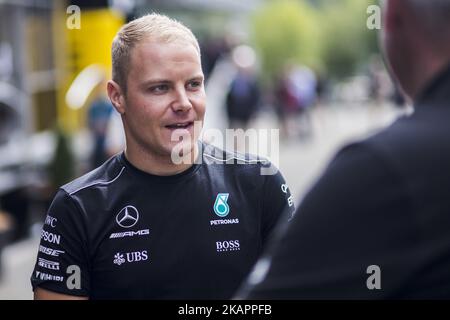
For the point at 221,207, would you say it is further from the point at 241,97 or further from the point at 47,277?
the point at 241,97

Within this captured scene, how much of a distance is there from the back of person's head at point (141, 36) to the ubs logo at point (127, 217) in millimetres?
384

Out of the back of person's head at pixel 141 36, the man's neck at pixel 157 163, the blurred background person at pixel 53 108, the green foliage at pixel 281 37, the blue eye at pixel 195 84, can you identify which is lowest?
the man's neck at pixel 157 163

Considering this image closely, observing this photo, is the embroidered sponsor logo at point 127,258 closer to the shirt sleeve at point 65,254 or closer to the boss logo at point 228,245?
the shirt sleeve at point 65,254

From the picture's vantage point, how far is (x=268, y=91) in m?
33.6

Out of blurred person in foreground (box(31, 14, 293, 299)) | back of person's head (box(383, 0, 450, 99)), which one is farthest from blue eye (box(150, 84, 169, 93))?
back of person's head (box(383, 0, 450, 99))

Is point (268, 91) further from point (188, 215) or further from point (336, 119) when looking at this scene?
point (188, 215)

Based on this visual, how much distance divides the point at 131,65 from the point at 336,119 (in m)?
28.6

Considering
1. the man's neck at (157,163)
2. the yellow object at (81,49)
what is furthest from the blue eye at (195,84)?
the yellow object at (81,49)

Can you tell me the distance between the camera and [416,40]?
1.58 m

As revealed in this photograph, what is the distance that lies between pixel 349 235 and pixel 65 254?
46.2 inches

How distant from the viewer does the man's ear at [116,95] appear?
104 inches

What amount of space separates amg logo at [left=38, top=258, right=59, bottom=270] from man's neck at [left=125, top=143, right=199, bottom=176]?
39cm

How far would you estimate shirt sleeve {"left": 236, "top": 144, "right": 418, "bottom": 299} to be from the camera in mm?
1445

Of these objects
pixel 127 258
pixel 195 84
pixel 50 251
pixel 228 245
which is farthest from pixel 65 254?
pixel 195 84
